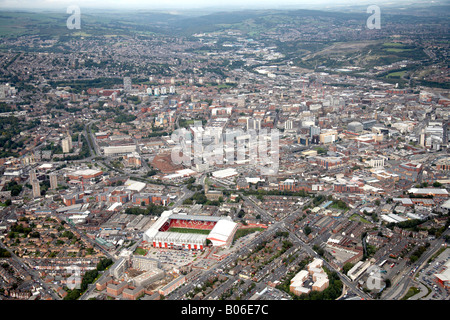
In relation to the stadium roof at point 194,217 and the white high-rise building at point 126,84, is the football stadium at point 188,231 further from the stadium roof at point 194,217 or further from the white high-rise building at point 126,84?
the white high-rise building at point 126,84

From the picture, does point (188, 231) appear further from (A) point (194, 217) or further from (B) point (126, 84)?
(B) point (126, 84)

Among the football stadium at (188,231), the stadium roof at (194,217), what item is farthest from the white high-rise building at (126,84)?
the stadium roof at (194,217)

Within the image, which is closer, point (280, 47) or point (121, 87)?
point (121, 87)

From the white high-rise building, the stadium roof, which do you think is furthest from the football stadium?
the white high-rise building

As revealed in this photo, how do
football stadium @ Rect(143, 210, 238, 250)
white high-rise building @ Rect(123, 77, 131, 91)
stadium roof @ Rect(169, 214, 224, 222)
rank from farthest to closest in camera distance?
1. white high-rise building @ Rect(123, 77, 131, 91)
2. stadium roof @ Rect(169, 214, 224, 222)
3. football stadium @ Rect(143, 210, 238, 250)

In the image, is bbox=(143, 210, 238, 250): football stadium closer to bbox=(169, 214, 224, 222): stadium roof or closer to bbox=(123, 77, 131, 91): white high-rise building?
bbox=(169, 214, 224, 222): stadium roof

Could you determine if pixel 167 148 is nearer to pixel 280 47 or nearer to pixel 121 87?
pixel 121 87

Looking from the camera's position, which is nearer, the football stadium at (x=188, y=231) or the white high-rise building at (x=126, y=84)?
the football stadium at (x=188, y=231)
